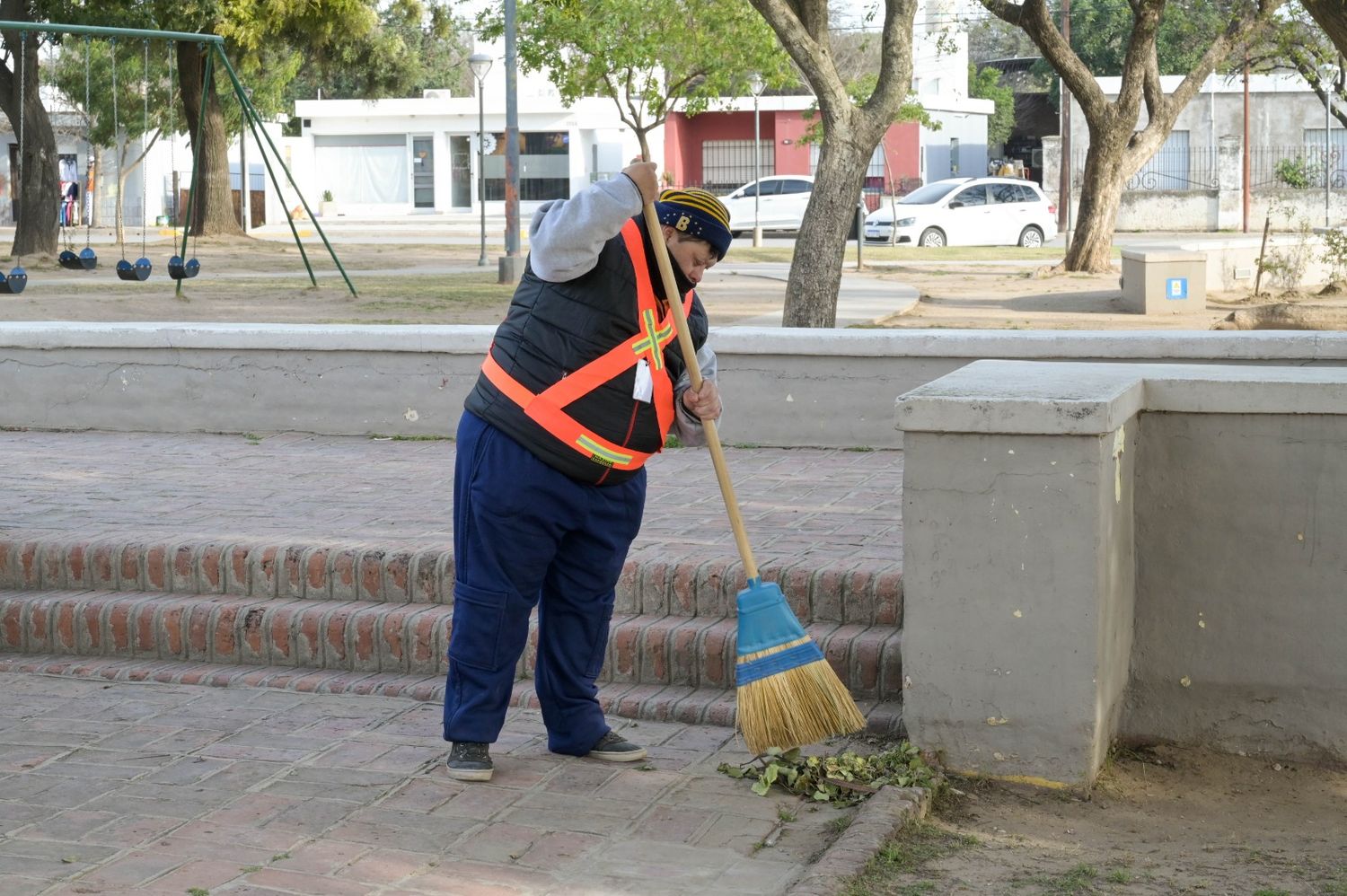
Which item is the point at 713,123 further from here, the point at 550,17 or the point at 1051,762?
the point at 1051,762

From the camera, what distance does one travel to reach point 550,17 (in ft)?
94.9

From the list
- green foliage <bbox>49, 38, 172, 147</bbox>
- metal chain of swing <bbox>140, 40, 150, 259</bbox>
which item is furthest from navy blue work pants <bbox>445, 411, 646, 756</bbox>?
green foliage <bbox>49, 38, 172, 147</bbox>

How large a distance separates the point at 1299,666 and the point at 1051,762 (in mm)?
853

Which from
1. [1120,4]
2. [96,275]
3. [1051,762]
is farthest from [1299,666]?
[1120,4]

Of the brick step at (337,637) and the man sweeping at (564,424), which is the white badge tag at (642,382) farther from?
the brick step at (337,637)

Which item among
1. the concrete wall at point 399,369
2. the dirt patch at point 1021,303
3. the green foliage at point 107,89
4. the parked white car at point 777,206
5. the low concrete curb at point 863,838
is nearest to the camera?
the low concrete curb at point 863,838

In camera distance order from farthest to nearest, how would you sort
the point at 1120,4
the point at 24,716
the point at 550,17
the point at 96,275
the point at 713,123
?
the point at 1120,4, the point at 713,123, the point at 550,17, the point at 96,275, the point at 24,716

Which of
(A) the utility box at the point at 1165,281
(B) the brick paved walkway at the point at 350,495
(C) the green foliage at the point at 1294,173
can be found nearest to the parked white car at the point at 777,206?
(C) the green foliage at the point at 1294,173

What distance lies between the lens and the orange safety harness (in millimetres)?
3910

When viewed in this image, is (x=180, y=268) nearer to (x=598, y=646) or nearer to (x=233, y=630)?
(x=233, y=630)

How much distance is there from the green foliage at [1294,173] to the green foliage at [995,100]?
62.8 ft

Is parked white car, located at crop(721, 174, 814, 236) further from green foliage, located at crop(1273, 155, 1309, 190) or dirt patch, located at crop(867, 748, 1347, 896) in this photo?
dirt patch, located at crop(867, 748, 1347, 896)

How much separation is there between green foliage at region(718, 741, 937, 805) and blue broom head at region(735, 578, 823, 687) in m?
0.22

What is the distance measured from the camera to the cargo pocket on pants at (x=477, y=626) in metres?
4.02
